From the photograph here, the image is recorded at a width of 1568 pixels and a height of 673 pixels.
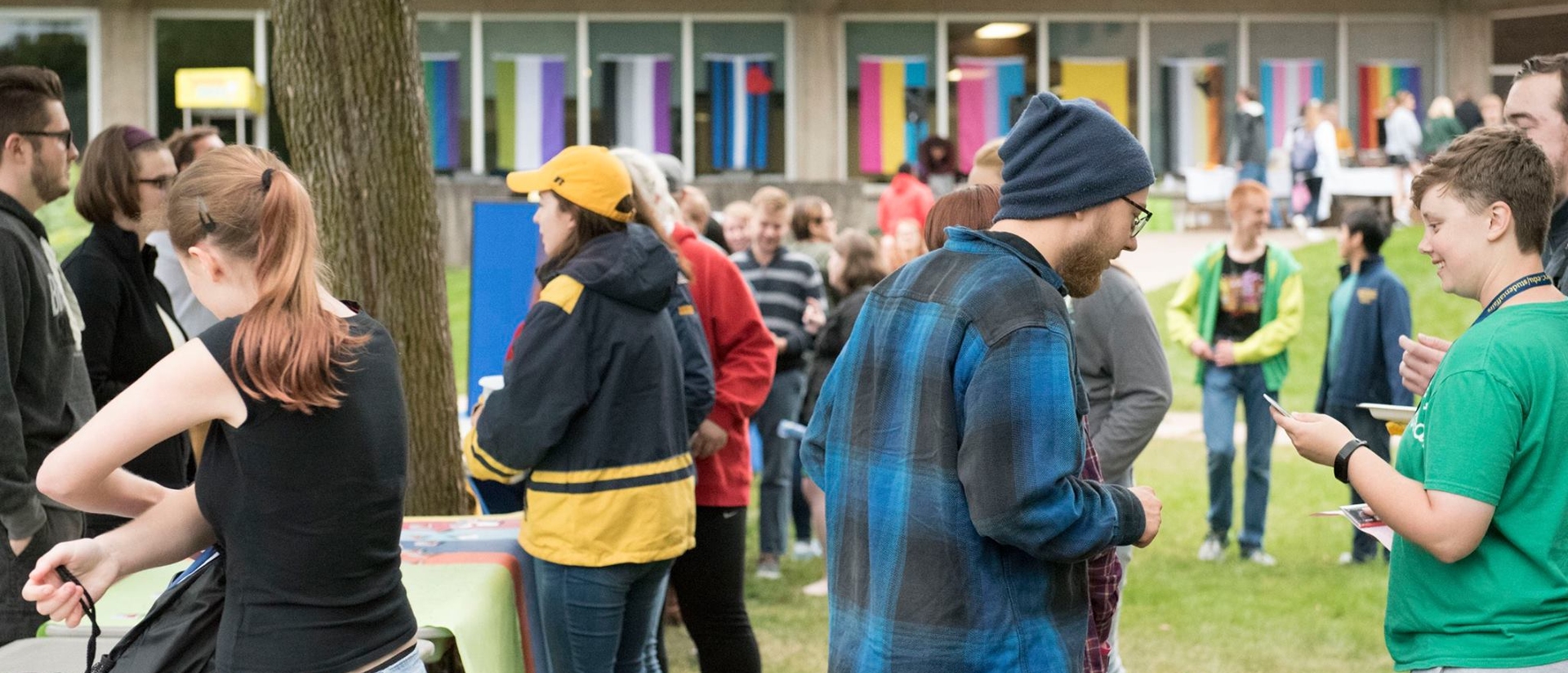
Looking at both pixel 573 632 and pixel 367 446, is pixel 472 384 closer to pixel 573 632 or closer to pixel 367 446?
pixel 573 632

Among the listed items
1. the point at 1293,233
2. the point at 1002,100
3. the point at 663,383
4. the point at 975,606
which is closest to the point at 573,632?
the point at 663,383

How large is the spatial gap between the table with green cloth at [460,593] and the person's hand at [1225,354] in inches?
181

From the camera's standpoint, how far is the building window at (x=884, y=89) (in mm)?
22359

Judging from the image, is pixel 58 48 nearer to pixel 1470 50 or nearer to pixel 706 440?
pixel 706 440

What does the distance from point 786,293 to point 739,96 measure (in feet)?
49.2

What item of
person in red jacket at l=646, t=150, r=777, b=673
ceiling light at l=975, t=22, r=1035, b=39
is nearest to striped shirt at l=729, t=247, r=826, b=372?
person in red jacket at l=646, t=150, r=777, b=673

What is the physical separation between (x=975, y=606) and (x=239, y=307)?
1.30 metres

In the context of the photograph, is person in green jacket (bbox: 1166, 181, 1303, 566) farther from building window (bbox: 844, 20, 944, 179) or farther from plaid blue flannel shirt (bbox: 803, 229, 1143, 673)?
building window (bbox: 844, 20, 944, 179)

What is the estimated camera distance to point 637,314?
386cm

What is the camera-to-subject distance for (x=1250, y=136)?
64.3 feet

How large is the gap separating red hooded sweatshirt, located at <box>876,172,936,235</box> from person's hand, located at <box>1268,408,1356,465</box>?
33.5 ft

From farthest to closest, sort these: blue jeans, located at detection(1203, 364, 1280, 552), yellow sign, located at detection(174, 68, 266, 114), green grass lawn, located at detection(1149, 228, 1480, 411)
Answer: yellow sign, located at detection(174, 68, 266, 114) → green grass lawn, located at detection(1149, 228, 1480, 411) → blue jeans, located at detection(1203, 364, 1280, 552)

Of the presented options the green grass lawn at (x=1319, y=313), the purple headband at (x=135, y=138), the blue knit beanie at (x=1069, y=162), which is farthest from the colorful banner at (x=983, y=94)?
the blue knit beanie at (x=1069, y=162)

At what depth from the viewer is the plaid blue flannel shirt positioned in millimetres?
2236
